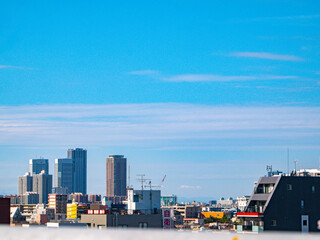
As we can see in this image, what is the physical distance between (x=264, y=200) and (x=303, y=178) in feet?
13.8

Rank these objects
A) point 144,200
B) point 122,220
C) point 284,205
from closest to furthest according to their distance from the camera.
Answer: point 284,205 < point 122,220 < point 144,200

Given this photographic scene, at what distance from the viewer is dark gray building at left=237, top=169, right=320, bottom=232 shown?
56.9 meters

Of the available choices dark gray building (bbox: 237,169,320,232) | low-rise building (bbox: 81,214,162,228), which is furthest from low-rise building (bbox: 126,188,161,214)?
dark gray building (bbox: 237,169,320,232)

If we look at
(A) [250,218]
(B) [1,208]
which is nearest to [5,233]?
(B) [1,208]

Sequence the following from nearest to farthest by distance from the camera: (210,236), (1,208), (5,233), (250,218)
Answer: (210,236), (5,233), (1,208), (250,218)

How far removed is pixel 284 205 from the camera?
57.1 metres

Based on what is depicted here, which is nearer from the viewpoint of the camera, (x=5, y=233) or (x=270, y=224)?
(x=5, y=233)

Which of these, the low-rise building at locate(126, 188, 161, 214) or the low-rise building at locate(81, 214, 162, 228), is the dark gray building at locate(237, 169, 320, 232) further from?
the low-rise building at locate(126, 188, 161, 214)

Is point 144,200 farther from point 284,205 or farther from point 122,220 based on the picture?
point 284,205

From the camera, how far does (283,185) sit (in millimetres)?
57188

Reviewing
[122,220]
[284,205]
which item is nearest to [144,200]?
[122,220]

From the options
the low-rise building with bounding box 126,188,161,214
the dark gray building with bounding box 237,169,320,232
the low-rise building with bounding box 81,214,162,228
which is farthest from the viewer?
the low-rise building with bounding box 126,188,161,214

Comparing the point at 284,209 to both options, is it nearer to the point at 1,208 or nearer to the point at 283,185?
the point at 283,185

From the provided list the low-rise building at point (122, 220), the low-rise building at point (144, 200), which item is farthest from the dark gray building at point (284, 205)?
the low-rise building at point (144, 200)
